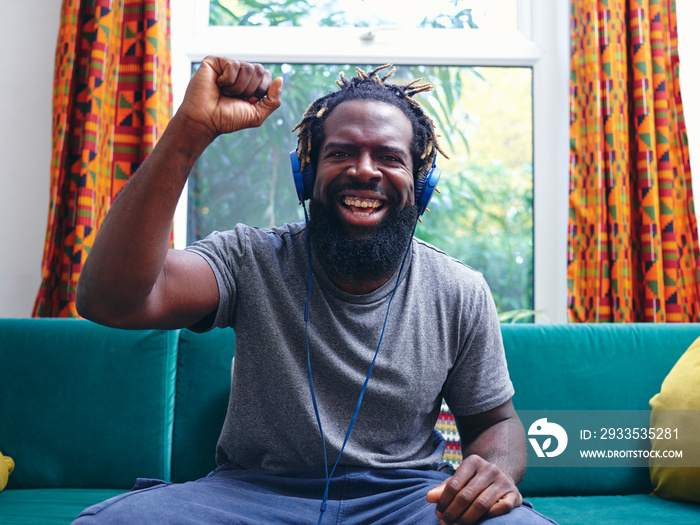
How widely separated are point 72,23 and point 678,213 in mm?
2220

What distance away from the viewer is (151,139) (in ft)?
6.39

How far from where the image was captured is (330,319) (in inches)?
47.0

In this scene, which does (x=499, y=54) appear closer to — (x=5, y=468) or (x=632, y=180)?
(x=632, y=180)

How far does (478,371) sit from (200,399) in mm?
817

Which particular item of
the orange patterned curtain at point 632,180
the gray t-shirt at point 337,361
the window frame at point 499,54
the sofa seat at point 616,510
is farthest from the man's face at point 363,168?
the window frame at point 499,54

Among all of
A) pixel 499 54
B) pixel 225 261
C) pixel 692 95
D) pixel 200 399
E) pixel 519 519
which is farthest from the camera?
pixel 499 54

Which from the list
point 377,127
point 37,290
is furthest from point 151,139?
point 377,127

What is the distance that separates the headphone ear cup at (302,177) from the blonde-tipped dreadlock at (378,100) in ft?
0.08

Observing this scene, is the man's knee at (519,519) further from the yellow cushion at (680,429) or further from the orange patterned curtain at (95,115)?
the orange patterned curtain at (95,115)

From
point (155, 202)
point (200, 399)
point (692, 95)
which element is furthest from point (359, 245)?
point (692, 95)

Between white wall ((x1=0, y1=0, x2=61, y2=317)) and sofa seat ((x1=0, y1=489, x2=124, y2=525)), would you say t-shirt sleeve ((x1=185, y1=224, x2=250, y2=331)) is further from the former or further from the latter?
white wall ((x1=0, y1=0, x2=61, y2=317))

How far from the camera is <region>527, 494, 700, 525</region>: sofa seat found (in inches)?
53.8

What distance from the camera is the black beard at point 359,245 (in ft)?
4.02

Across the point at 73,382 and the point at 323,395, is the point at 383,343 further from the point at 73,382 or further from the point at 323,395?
the point at 73,382
